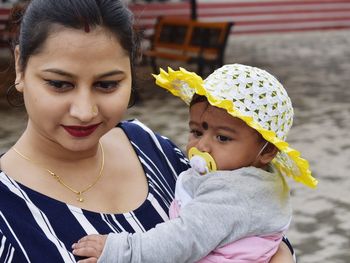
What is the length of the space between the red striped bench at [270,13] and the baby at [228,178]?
52.9 feet

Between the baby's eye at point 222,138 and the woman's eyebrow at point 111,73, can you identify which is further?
the baby's eye at point 222,138

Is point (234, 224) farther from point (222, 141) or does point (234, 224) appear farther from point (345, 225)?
point (345, 225)

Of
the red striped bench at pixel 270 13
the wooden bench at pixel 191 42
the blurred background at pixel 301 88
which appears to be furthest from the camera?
the red striped bench at pixel 270 13

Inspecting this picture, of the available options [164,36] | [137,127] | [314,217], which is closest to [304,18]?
[164,36]

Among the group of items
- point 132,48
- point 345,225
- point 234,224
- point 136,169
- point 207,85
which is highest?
point 132,48

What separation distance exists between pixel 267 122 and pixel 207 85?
0.60 feet

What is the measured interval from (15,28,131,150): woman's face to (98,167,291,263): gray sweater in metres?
0.27

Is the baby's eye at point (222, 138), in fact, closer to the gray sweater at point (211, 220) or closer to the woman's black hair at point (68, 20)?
the gray sweater at point (211, 220)

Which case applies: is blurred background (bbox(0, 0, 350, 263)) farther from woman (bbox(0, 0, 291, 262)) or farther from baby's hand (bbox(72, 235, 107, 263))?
baby's hand (bbox(72, 235, 107, 263))

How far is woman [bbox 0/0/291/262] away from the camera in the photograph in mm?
1498

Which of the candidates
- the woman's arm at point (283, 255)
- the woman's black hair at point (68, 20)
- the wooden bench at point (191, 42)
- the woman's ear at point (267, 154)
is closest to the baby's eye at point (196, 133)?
the woman's ear at point (267, 154)

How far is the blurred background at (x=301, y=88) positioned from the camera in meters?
4.71

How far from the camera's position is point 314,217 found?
16.3ft

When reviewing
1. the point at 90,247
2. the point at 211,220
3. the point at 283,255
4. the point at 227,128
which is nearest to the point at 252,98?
the point at 227,128
